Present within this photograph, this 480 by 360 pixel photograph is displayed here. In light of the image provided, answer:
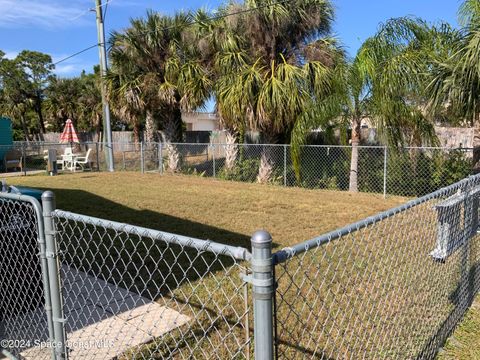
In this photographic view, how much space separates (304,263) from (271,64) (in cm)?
892

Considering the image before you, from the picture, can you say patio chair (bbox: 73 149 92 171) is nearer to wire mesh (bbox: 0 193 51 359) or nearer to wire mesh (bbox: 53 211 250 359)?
wire mesh (bbox: 53 211 250 359)

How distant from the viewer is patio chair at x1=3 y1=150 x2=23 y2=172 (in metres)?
19.4

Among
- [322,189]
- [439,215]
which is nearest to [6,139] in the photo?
[322,189]

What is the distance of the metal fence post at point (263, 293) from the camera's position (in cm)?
150

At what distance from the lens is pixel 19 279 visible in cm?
347

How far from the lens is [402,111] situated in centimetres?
989

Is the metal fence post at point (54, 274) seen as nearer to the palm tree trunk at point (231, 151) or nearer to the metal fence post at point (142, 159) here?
the palm tree trunk at point (231, 151)

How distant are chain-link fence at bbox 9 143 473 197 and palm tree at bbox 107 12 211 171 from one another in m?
0.98

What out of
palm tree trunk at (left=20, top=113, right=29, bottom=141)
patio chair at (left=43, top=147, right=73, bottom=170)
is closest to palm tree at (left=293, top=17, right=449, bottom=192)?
patio chair at (left=43, top=147, right=73, bottom=170)

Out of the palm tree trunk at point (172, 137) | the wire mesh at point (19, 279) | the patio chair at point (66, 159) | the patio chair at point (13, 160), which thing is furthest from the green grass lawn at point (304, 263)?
the patio chair at point (13, 160)

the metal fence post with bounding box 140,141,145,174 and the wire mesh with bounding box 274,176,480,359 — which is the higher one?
the metal fence post with bounding box 140,141,145,174

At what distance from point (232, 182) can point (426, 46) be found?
742cm

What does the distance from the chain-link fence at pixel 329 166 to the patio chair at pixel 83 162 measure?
2906 mm

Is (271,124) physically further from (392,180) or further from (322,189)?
(392,180)
